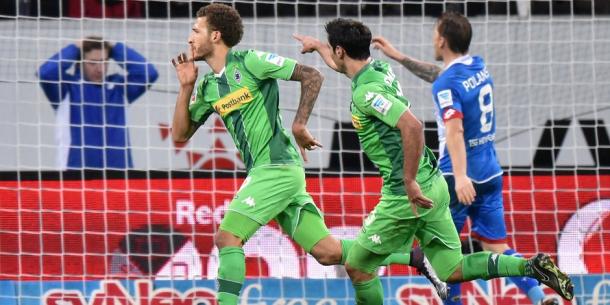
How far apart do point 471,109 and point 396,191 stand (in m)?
1.32

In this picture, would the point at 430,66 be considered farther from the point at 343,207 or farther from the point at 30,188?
the point at 30,188

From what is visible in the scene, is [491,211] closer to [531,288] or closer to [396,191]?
[531,288]

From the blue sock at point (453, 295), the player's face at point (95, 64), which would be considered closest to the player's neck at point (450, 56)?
the blue sock at point (453, 295)

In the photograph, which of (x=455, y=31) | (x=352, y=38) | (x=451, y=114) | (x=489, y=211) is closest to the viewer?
(x=352, y=38)

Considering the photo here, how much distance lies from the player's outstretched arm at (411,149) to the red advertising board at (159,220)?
3.04 m

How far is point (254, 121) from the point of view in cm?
705

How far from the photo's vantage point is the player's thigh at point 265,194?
6.88 m

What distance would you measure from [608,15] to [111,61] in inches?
154

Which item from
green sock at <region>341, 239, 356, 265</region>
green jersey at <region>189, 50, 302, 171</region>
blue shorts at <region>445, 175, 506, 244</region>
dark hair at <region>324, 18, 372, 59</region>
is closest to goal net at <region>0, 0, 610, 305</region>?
blue shorts at <region>445, 175, 506, 244</region>

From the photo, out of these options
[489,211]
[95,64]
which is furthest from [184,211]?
[489,211]

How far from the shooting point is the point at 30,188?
30.8ft

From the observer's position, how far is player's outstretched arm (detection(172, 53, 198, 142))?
22.8 ft

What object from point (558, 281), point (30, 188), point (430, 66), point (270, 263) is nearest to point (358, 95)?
point (558, 281)

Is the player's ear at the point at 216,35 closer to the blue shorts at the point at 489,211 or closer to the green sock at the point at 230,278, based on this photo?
the green sock at the point at 230,278
